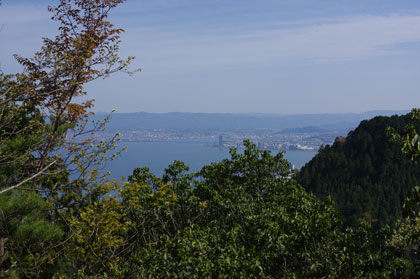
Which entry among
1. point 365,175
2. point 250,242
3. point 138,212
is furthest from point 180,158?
point 250,242

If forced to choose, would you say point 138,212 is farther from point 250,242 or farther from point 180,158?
point 180,158

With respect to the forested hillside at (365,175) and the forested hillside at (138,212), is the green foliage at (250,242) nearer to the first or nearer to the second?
the forested hillside at (138,212)

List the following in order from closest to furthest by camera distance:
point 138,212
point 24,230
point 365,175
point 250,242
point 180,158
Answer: point 250,242 < point 24,230 < point 138,212 < point 365,175 < point 180,158

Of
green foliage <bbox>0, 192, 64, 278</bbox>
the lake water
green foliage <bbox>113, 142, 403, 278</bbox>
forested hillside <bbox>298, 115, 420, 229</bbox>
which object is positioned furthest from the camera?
the lake water

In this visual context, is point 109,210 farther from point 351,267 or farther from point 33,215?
point 351,267

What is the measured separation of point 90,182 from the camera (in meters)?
9.50

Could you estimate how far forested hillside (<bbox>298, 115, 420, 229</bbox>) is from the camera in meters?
45.8

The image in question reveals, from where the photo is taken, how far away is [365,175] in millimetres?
54469

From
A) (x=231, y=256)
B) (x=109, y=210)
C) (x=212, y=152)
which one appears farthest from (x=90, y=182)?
(x=212, y=152)

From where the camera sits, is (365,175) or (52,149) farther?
(365,175)

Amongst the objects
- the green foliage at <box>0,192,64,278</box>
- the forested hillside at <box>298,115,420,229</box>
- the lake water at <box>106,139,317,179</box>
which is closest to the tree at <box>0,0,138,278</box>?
the green foliage at <box>0,192,64,278</box>

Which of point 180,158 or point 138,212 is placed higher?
point 138,212

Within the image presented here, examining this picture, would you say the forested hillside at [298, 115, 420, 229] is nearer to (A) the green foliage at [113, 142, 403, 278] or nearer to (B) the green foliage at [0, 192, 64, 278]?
(A) the green foliage at [113, 142, 403, 278]

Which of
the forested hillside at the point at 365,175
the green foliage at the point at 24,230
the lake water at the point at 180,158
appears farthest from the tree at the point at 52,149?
the lake water at the point at 180,158
